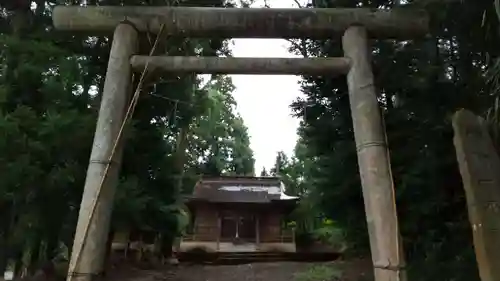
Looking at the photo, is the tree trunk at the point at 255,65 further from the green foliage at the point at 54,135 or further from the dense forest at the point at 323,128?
the dense forest at the point at 323,128

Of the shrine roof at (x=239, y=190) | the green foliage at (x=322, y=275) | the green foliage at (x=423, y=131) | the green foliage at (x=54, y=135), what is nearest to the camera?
the green foliage at (x=423, y=131)

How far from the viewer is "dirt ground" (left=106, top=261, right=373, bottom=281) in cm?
736

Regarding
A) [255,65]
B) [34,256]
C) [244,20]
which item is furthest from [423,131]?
[34,256]

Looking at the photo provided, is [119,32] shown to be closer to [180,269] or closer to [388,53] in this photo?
[388,53]

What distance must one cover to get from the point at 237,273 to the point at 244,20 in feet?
20.5

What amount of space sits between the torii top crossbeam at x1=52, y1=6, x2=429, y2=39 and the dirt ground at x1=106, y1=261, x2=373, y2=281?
3823mm

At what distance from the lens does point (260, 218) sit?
1341 centimetres

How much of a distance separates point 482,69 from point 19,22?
553 cm

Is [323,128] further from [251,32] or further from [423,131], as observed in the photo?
[251,32]

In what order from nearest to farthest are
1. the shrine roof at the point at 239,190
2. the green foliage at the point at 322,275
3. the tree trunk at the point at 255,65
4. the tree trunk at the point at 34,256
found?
the tree trunk at the point at 255,65 < the tree trunk at the point at 34,256 < the green foliage at the point at 322,275 < the shrine roof at the point at 239,190

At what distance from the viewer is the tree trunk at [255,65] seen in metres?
3.84

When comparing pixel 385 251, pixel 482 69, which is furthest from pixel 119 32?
pixel 482 69

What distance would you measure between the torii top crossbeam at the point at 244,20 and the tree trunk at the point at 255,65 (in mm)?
244

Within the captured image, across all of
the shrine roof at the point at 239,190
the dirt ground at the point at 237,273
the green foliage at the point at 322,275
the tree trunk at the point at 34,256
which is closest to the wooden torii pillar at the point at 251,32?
the tree trunk at the point at 34,256
